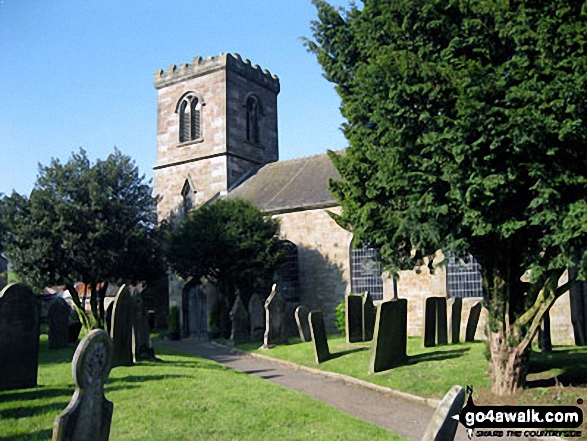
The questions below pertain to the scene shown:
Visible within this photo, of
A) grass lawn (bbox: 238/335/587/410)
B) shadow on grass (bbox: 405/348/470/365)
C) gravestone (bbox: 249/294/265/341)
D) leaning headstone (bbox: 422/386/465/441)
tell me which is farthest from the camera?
gravestone (bbox: 249/294/265/341)

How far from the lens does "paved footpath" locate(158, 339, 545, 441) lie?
9086 millimetres

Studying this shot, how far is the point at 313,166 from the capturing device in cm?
2953

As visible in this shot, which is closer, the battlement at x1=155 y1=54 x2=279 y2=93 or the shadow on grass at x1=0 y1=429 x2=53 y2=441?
the shadow on grass at x1=0 y1=429 x2=53 y2=441

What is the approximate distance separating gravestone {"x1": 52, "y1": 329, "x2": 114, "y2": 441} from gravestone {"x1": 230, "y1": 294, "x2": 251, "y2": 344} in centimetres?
1488

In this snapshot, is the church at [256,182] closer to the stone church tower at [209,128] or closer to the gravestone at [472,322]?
the stone church tower at [209,128]

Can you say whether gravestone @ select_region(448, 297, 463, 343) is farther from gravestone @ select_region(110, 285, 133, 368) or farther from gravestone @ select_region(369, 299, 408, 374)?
gravestone @ select_region(110, 285, 133, 368)

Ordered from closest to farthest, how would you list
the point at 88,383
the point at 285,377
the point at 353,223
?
the point at 88,383 → the point at 353,223 → the point at 285,377

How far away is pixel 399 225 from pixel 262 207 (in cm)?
1748

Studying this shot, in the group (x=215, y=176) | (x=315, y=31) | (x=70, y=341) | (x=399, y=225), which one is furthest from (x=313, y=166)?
(x=399, y=225)

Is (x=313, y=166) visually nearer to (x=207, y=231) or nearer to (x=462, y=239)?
(x=207, y=231)

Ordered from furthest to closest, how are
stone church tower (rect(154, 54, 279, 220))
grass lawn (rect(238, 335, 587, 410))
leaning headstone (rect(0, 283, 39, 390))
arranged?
stone church tower (rect(154, 54, 279, 220)), grass lawn (rect(238, 335, 587, 410)), leaning headstone (rect(0, 283, 39, 390))

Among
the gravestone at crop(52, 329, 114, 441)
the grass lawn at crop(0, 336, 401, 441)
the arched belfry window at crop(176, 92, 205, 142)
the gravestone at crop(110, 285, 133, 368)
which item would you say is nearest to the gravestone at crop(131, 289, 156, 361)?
the gravestone at crop(110, 285, 133, 368)

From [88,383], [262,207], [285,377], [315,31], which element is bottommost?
[285,377]

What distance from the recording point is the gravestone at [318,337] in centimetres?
1457
